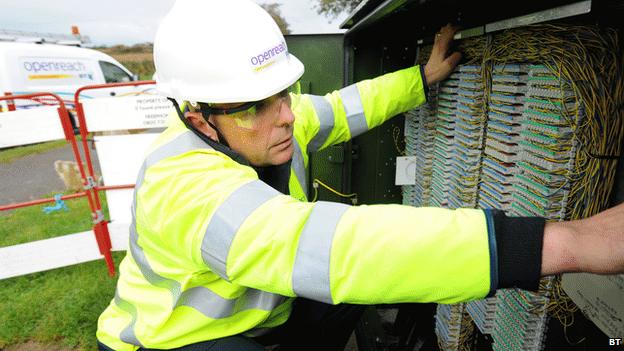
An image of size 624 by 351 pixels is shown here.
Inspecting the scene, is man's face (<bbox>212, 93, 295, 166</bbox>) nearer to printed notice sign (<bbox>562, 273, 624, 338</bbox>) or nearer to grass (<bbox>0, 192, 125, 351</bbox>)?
printed notice sign (<bbox>562, 273, 624, 338</bbox>)

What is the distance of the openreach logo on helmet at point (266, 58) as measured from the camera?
→ 1.44 metres

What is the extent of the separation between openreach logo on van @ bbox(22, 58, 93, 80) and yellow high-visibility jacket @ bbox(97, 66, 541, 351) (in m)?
11.3

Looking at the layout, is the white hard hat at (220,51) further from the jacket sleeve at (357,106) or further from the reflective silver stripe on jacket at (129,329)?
the reflective silver stripe on jacket at (129,329)

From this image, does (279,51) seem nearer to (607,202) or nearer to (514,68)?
(514,68)

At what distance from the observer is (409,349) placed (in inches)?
101

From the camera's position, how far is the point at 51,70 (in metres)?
10.8

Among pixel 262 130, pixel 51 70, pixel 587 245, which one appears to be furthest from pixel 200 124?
pixel 51 70

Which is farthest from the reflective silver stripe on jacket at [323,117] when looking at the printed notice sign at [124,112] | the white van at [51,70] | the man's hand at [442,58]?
the white van at [51,70]

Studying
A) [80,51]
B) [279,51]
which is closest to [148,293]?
[279,51]

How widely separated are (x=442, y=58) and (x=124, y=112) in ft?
10.1

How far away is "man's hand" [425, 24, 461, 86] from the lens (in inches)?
73.2

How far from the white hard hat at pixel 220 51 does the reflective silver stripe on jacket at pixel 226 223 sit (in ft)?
1.54

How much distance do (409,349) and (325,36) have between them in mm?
2322

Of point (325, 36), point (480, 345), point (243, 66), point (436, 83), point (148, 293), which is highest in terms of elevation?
point (325, 36)
